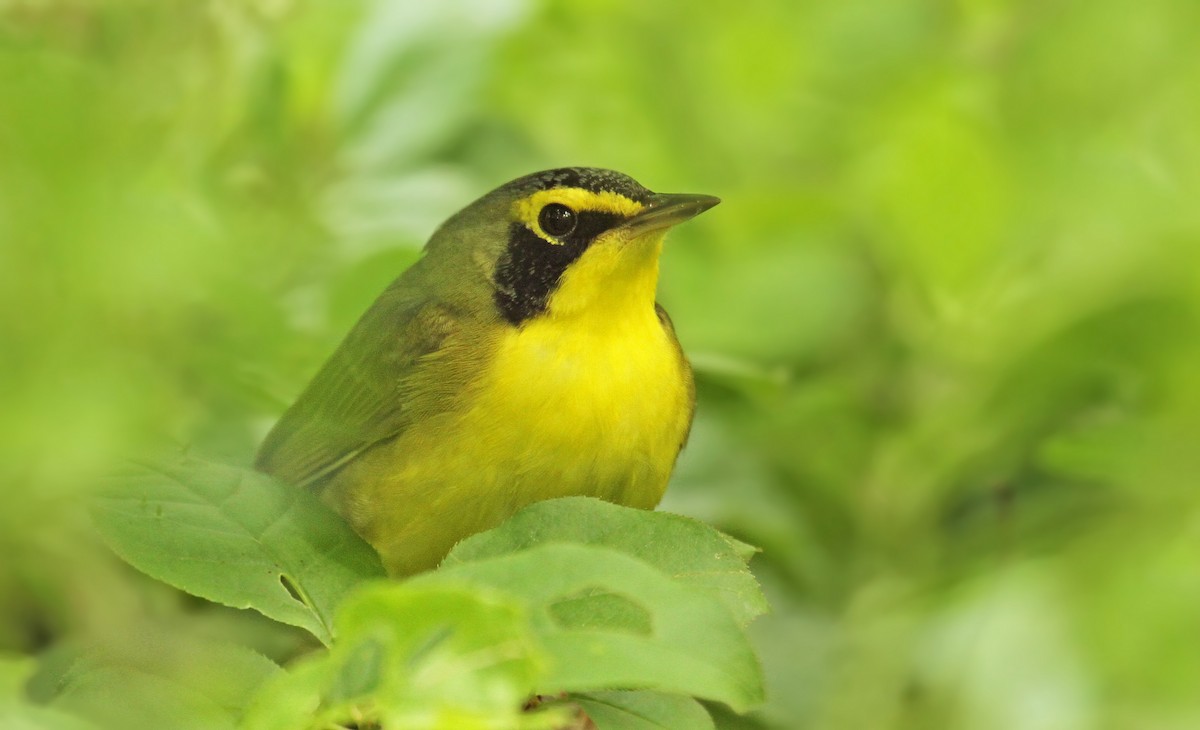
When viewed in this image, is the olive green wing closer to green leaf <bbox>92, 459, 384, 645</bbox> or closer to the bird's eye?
the bird's eye

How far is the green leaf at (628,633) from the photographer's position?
1.05 m

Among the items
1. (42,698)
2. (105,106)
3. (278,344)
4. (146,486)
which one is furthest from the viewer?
(278,344)

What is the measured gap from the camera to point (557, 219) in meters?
2.79

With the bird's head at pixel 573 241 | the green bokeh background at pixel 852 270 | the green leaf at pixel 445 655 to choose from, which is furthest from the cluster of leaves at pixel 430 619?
the bird's head at pixel 573 241

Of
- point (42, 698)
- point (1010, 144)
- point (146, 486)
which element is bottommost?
point (42, 698)

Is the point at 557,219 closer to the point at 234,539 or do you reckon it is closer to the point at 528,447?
the point at 528,447

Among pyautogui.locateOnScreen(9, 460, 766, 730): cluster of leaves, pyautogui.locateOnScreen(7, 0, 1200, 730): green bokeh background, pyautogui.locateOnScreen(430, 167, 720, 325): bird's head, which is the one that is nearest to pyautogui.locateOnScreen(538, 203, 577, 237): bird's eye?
pyautogui.locateOnScreen(430, 167, 720, 325): bird's head

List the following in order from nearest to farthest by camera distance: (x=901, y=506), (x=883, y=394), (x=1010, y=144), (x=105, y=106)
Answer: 1. (x=105, y=106)
2. (x=901, y=506)
3. (x=883, y=394)
4. (x=1010, y=144)

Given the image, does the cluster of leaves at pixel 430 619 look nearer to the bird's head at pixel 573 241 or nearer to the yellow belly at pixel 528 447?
the yellow belly at pixel 528 447

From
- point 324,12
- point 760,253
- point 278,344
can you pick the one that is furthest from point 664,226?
point 278,344

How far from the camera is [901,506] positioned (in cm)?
283

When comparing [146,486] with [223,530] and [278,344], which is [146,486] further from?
[278,344]

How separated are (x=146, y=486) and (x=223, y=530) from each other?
0.08 m

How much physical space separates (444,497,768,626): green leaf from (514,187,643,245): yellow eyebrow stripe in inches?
53.6
